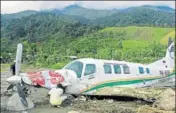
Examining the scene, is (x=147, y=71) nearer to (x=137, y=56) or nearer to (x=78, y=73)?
(x=78, y=73)

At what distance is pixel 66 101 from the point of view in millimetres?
17891

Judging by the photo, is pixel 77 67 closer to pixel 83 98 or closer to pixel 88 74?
pixel 88 74

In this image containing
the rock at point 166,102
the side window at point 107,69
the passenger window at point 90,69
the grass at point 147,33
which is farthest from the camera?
the grass at point 147,33

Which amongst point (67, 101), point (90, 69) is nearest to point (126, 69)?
point (90, 69)

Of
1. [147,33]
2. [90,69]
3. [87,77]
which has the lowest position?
[87,77]

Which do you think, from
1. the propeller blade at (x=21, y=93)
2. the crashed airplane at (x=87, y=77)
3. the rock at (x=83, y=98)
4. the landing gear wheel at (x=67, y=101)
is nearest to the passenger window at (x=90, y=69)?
the crashed airplane at (x=87, y=77)

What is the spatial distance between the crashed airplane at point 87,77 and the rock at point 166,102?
3.67 m

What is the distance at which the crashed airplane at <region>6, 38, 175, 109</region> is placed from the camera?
695 inches

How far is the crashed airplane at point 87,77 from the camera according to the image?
1764 cm

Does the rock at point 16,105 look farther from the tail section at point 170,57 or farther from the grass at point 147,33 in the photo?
the grass at point 147,33

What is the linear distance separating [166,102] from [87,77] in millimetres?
4533

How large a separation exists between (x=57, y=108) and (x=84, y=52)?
74409 mm

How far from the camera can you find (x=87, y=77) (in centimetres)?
1927

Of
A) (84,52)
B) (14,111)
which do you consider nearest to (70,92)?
(14,111)
